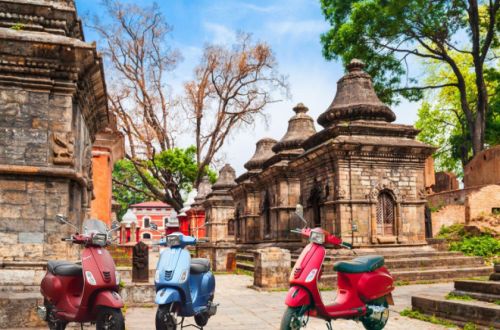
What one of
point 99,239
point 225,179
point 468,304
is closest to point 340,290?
point 468,304

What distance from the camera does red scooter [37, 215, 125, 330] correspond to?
4.89 meters

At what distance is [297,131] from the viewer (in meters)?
21.2

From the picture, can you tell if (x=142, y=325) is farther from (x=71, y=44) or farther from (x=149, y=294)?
(x=71, y=44)

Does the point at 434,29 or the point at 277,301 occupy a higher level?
the point at 434,29

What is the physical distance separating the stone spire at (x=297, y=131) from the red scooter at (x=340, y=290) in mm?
14461

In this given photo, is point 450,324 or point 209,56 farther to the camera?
point 209,56

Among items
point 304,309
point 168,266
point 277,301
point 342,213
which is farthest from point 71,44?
point 342,213

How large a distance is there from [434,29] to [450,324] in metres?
23.0

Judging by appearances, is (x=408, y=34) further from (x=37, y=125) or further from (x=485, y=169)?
(x=37, y=125)

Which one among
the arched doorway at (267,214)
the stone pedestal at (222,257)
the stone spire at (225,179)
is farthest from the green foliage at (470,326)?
the stone spire at (225,179)

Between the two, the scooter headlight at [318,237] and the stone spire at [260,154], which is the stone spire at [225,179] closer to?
the stone spire at [260,154]

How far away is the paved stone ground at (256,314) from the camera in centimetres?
709

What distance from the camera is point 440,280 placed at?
43.6 ft

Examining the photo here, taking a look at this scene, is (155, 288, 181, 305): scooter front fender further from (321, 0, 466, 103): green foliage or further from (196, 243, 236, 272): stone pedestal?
(321, 0, 466, 103): green foliage
